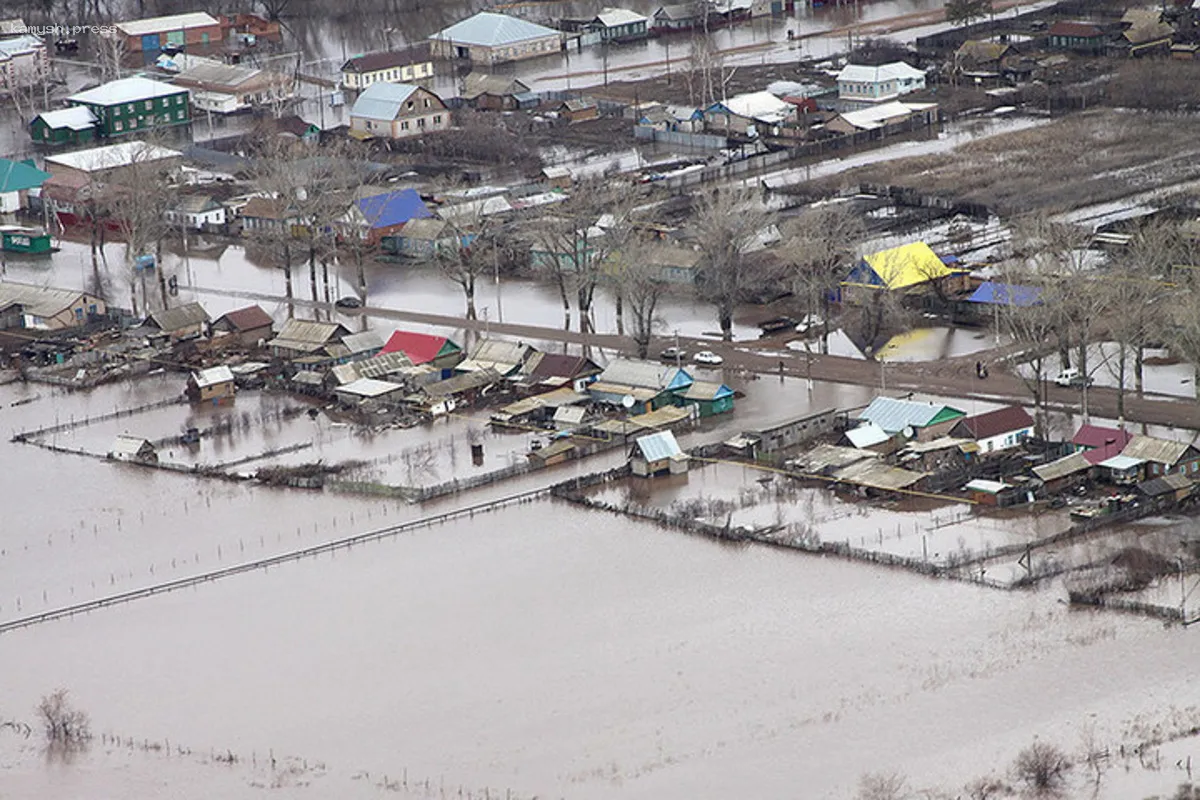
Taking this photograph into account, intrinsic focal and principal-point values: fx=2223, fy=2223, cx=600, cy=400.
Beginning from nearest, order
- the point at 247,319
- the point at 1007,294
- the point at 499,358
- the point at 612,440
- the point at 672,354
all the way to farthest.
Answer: the point at 612,440 < the point at 1007,294 < the point at 499,358 < the point at 672,354 < the point at 247,319

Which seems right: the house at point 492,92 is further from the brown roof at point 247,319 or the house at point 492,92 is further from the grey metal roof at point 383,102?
the brown roof at point 247,319

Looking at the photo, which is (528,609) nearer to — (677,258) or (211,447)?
(211,447)

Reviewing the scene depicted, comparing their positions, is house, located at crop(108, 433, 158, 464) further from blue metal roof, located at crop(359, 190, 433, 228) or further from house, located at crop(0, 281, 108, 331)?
blue metal roof, located at crop(359, 190, 433, 228)

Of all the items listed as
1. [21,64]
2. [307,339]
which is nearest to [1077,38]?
[21,64]

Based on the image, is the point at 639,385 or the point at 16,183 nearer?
the point at 639,385

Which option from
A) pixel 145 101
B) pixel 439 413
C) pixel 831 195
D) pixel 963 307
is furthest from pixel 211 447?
pixel 145 101

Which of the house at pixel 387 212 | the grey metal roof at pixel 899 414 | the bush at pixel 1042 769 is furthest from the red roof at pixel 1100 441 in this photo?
the house at pixel 387 212

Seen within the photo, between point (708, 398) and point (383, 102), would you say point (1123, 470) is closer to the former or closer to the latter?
point (708, 398)
